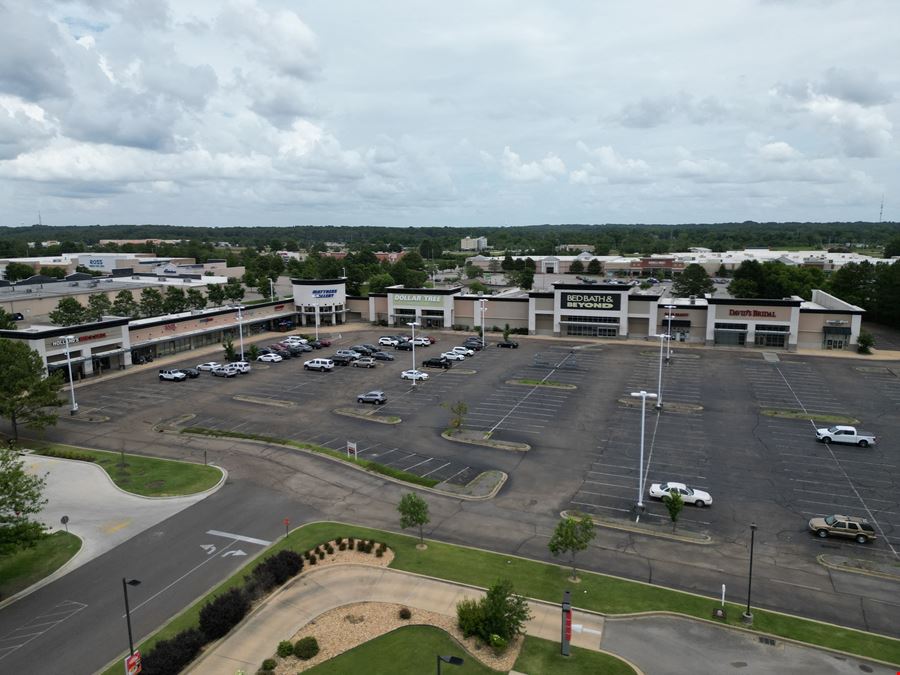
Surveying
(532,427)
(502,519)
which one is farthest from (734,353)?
(502,519)

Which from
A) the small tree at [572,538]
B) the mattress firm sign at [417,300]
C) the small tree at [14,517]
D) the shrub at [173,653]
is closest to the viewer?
the shrub at [173,653]

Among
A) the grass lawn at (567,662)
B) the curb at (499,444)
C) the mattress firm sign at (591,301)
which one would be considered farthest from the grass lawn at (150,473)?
the mattress firm sign at (591,301)

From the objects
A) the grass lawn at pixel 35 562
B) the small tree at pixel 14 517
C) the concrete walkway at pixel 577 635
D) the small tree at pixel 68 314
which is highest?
the small tree at pixel 68 314

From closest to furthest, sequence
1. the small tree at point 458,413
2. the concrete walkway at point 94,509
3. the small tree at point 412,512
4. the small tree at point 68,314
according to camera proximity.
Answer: the small tree at point 412,512 < the concrete walkway at point 94,509 < the small tree at point 458,413 < the small tree at point 68,314

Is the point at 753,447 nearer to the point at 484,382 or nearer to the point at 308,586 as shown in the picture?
the point at 484,382

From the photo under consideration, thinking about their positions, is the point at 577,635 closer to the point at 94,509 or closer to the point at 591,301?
the point at 94,509

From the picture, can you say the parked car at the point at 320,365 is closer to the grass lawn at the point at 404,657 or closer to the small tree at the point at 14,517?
the small tree at the point at 14,517

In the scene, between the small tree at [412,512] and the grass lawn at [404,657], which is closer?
the grass lawn at [404,657]
